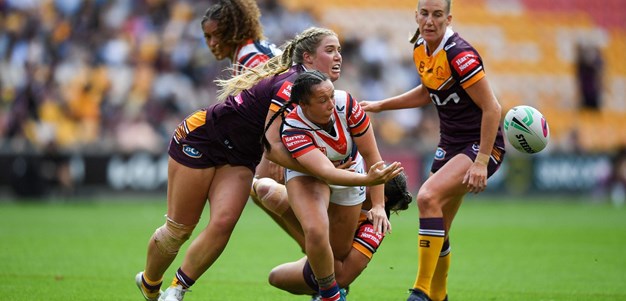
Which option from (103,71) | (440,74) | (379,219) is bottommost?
(103,71)

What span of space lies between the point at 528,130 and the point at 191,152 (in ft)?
8.38

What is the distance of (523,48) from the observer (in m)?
25.7

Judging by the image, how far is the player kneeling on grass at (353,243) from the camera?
21.1ft

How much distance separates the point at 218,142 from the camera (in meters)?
6.49

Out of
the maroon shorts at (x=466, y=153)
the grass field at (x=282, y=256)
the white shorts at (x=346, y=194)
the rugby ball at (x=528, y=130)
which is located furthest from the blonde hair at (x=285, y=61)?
the grass field at (x=282, y=256)

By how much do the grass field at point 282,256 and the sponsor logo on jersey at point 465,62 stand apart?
6.46 ft

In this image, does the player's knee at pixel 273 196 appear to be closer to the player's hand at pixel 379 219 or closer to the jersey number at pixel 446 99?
the player's hand at pixel 379 219

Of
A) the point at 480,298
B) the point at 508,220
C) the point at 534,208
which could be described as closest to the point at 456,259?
→ the point at 480,298

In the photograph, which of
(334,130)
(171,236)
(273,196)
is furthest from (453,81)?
(171,236)

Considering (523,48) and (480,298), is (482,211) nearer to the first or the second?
(523,48)

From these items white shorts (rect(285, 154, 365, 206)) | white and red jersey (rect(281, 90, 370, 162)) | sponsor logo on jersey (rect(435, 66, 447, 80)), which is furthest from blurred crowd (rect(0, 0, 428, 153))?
white and red jersey (rect(281, 90, 370, 162))

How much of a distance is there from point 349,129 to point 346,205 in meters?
0.57

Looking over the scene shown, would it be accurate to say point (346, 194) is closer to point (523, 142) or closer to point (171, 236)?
point (171, 236)

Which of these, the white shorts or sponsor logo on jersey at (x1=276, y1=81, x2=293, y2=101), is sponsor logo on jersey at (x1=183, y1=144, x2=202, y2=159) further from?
sponsor logo on jersey at (x1=276, y1=81, x2=293, y2=101)
